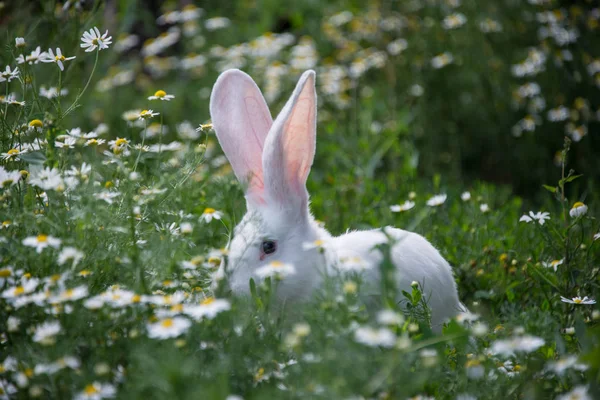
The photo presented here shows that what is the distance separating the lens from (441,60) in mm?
5676

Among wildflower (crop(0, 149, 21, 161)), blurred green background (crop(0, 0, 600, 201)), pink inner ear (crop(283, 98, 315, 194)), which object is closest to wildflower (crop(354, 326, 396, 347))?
pink inner ear (crop(283, 98, 315, 194))

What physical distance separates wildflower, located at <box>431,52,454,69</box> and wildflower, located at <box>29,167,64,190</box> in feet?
12.2

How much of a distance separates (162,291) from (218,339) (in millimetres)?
565

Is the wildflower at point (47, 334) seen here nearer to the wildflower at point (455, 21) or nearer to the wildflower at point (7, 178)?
the wildflower at point (7, 178)

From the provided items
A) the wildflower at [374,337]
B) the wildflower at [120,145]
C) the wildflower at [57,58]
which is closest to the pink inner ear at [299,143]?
the wildflower at [120,145]

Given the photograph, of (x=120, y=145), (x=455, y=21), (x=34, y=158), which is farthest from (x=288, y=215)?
(x=455, y=21)

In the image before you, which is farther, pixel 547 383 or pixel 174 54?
pixel 174 54

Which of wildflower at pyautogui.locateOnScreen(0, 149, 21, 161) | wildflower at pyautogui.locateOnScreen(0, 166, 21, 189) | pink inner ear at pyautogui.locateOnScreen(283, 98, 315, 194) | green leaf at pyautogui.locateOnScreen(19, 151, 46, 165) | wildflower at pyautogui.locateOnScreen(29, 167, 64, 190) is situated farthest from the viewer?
pink inner ear at pyautogui.locateOnScreen(283, 98, 315, 194)

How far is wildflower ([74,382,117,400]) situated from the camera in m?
1.88

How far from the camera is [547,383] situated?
92.9 inches

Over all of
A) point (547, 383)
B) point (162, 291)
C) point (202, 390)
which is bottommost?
point (547, 383)

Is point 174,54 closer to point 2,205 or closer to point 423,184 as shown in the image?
point 423,184

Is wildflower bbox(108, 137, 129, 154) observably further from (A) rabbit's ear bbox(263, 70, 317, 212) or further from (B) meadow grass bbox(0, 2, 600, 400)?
(A) rabbit's ear bbox(263, 70, 317, 212)

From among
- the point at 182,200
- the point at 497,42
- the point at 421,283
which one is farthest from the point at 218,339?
the point at 497,42
